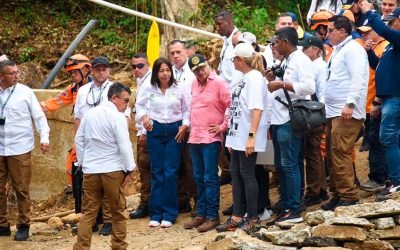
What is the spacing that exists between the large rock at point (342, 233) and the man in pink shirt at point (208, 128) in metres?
1.91

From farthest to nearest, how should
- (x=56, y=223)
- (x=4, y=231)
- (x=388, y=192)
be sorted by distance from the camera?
(x=56, y=223) < (x=4, y=231) < (x=388, y=192)

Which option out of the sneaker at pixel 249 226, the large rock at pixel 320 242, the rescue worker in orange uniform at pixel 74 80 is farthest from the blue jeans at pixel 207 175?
the large rock at pixel 320 242

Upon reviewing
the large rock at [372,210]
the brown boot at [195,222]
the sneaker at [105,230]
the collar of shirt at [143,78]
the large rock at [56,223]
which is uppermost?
the collar of shirt at [143,78]

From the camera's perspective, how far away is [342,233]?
850 centimetres

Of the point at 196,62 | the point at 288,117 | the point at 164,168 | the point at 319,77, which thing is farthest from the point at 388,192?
the point at 164,168

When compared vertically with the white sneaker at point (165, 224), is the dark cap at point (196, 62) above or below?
above

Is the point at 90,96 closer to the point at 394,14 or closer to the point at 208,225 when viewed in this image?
the point at 208,225

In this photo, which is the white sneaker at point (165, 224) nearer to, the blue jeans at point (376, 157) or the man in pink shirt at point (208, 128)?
the man in pink shirt at point (208, 128)

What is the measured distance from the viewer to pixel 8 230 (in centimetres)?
1109

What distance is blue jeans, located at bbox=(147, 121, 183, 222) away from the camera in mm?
10727

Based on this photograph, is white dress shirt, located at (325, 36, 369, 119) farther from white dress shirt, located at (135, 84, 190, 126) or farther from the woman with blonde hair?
white dress shirt, located at (135, 84, 190, 126)

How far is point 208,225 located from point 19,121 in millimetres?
2453

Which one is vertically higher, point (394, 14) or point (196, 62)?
point (394, 14)

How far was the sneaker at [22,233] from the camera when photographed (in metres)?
10.9
